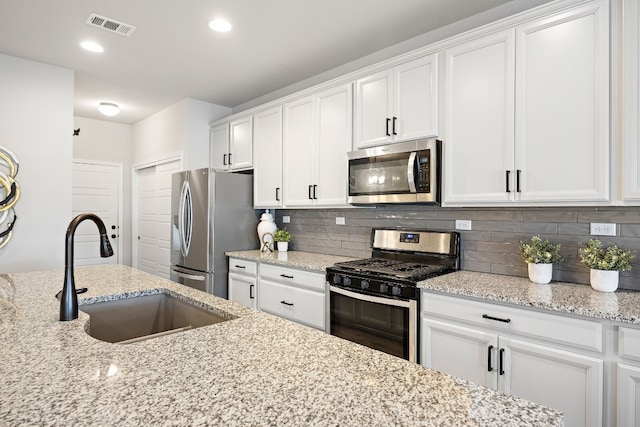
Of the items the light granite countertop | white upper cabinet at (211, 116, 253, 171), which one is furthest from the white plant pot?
the light granite countertop

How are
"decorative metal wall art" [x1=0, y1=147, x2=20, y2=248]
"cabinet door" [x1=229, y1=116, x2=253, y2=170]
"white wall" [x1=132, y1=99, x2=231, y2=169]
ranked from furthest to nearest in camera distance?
1. "white wall" [x1=132, y1=99, x2=231, y2=169]
2. "cabinet door" [x1=229, y1=116, x2=253, y2=170]
3. "decorative metal wall art" [x1=0, y1=147, x2=20, y2=248]

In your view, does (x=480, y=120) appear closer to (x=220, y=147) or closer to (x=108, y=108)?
(x=220, y=147)

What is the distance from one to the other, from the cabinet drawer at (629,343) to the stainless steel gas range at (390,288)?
92 centimetres

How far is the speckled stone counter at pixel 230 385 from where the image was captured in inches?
26.6

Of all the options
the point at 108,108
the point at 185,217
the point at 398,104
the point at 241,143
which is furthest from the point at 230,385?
the point at 108,108

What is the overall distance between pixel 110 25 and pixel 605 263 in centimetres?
353

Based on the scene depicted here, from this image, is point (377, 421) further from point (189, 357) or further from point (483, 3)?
point (483, 3)

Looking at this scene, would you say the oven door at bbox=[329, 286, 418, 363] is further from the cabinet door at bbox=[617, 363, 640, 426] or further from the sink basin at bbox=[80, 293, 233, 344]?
the sink basin at bbox=[80, 293, 233, 344]

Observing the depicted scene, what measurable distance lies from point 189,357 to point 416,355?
5.13 ft

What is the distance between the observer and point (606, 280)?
6.08 feet

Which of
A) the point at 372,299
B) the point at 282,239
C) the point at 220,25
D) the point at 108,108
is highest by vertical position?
the point at 220,25

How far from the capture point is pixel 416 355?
2.14m

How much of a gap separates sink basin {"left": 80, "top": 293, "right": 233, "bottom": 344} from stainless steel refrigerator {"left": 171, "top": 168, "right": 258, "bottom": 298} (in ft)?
5.57

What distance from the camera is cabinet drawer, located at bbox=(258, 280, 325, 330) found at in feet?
9.14
